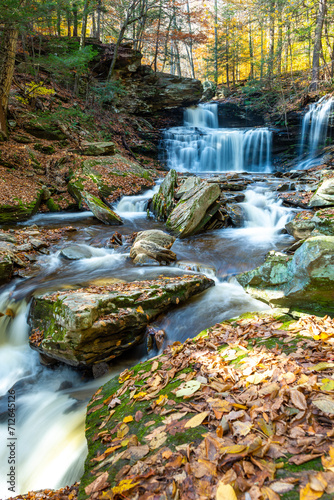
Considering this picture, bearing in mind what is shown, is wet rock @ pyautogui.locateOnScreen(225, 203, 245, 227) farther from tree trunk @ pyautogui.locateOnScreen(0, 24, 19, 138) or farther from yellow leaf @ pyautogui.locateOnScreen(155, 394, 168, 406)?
tree trunk @ pyautogui.locateOnScreen(0, 24, 19, 138)

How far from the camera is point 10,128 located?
1169 centimetres

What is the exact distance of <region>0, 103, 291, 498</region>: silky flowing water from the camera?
2.95 meters

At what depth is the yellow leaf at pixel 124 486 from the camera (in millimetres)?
1531

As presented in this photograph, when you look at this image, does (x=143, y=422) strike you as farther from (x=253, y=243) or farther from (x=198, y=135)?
(x=198, y=135)

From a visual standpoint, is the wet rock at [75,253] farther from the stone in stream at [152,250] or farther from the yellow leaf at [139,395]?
the yellow leaf at [139,395]

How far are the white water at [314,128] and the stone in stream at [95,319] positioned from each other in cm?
1495

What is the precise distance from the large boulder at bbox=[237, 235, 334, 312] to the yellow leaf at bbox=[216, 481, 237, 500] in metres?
2.85

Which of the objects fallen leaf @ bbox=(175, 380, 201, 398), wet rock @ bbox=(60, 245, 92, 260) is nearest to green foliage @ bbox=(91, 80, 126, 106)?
wet rock @ bbox=(60, 245, 92, 260)

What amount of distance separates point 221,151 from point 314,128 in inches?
226

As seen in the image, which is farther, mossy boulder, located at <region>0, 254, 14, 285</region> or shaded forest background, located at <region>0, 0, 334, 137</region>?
shaded forest background, located at <region>0, 0, 334, 137</region>

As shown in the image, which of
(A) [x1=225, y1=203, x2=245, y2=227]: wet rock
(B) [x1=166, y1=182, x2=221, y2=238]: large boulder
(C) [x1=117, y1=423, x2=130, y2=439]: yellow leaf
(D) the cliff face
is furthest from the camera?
(D) the cliff face

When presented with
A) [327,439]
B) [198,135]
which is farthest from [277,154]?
[327,439]

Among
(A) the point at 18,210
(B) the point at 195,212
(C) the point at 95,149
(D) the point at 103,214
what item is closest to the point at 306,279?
(B) the point at 195,212

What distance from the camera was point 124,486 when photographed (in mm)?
1553
